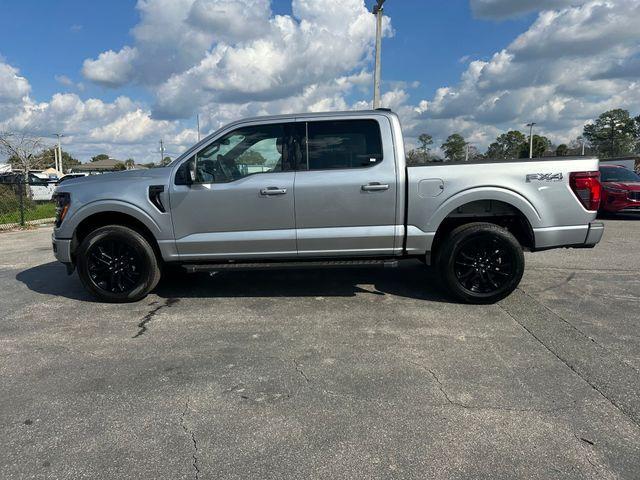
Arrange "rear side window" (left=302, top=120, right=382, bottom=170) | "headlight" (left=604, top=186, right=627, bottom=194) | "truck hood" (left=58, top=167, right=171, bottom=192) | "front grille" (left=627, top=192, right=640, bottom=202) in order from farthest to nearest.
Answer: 1. "headlight" (left=604, top=186, right=627, bottom=194)
2. "front grille" (left=627, top=192, right=640, bottom=202)
3. "truck hood" (left=58, top=167, right=171, bottom=192)
4. "rear side window" (left=302, top=120, right=382, bottom=170)

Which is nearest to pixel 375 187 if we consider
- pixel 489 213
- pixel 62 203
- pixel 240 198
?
pixel 489 213

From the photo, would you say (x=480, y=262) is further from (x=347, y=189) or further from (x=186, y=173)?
(x=186, y=173)

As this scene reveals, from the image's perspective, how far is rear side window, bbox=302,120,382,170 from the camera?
5004mm

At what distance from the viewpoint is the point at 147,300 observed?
18.0 ft

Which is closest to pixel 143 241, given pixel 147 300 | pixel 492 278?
pixel 147 300

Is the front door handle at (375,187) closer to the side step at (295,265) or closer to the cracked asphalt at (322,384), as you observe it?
the side step at (295,265)

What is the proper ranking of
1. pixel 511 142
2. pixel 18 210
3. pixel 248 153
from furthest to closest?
pixel 511 142, pixel 18 210, pixel 248 153

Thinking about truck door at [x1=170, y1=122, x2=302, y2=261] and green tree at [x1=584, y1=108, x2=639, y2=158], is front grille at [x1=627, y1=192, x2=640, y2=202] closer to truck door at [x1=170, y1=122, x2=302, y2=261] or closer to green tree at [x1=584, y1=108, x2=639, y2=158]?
truck door at [x1=170, y1=122, x2=302, y2=261]

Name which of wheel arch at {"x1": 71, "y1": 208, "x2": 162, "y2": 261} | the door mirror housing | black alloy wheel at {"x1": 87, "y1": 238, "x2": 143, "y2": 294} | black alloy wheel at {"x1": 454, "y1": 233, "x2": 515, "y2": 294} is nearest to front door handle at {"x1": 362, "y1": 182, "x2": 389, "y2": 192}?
black alloy wheel at {"x1": 454, "y1": 233, "x2": 515, "y2": 294}

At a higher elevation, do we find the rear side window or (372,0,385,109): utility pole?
(372,0,385,109): utility pole

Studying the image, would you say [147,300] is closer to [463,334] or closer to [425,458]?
[463,334]

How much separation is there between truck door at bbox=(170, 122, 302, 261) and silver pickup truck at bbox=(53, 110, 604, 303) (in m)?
0.01

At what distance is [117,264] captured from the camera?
17.1 ft

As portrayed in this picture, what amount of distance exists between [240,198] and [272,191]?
0.37 metres
